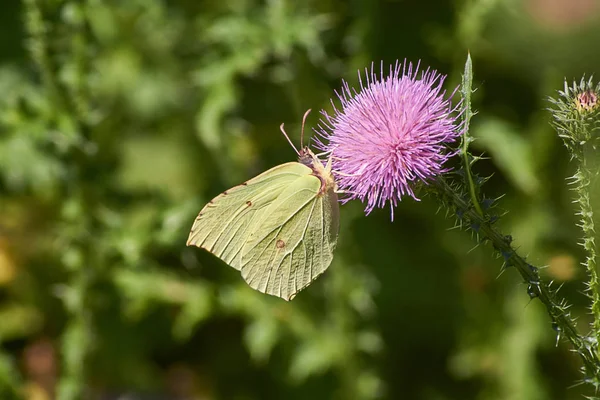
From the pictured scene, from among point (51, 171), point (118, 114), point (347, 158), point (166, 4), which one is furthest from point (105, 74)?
point (347, 158)

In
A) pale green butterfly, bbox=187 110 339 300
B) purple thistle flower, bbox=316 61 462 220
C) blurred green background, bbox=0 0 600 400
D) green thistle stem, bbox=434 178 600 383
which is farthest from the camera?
blurred green background, bbox=0 0 600 400

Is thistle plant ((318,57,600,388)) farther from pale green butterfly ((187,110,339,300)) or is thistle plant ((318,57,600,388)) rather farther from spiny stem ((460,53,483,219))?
pale green butterfly ((187,110,339,300))

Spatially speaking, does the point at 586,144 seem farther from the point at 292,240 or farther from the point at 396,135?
the point at 292,240

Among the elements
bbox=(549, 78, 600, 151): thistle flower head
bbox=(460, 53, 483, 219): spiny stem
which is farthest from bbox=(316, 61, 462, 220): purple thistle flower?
bbox=(549, 78, 600, 151): thistle flower head

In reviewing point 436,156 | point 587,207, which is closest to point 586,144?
point 587,207

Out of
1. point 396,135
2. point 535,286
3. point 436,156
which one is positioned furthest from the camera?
point 396,135

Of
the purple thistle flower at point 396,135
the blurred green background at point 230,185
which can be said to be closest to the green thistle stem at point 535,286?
the purple thistle flower at point 396,135

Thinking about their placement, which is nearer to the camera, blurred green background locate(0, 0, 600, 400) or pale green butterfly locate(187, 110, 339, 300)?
pale green butterfly locate(187, 110, 339, 300)

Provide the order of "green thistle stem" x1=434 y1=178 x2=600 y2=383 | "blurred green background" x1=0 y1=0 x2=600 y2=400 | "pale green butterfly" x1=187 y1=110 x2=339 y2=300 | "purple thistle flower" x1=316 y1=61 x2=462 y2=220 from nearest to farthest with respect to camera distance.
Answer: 1. "green thistle stem" x1=434 y1=178 x2=600 y2=383
2. "purple thistle flower" x1=316 y1=61 x2=462 y2=220
3. "pale green butterfly" x1=187 y1=110 x2=339 y2=300
4. "blurred green background" x1=0 y1=0 x2=600 y2=400
